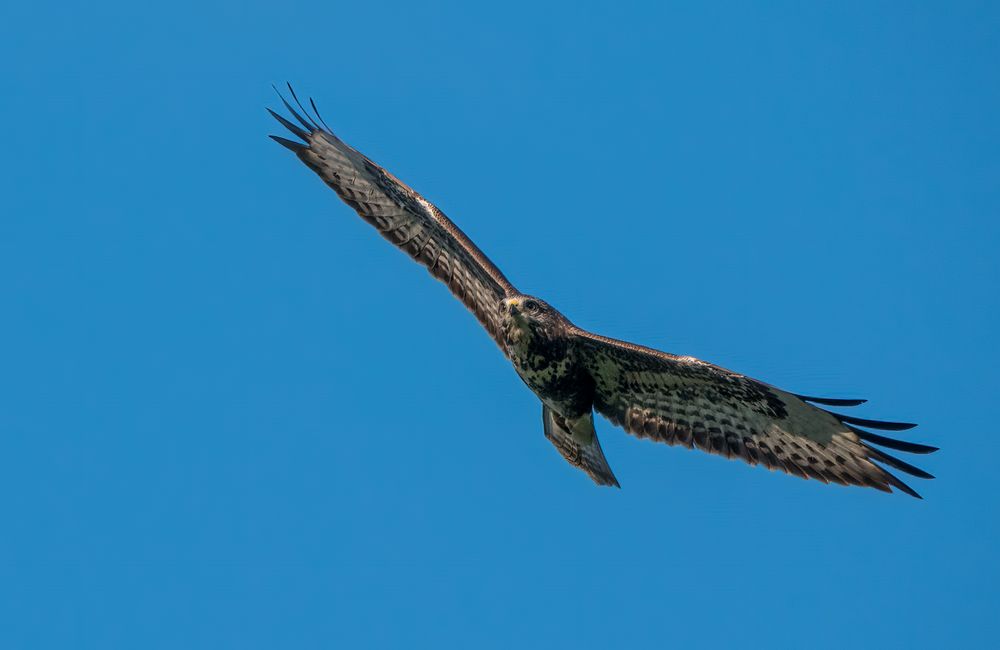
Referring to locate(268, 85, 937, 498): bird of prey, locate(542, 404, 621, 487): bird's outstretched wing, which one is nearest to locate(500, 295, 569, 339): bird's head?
locate(268, 85, 937, 498): bird of prey

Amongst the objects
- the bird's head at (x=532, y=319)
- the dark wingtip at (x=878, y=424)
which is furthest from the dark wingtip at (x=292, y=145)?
the dark wingtip at (x=878, y=424)

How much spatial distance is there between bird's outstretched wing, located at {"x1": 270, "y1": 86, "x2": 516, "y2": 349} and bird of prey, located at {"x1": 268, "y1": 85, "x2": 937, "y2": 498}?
1 centimetres

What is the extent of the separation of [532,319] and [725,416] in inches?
73.1

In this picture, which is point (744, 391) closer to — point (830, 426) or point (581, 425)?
point (830, 426)

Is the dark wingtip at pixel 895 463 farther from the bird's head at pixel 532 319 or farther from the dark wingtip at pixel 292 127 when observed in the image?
the dark wingtip at pixel 292 127

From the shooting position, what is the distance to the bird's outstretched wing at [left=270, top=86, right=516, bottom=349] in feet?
38.5

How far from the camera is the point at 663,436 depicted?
11078 mm

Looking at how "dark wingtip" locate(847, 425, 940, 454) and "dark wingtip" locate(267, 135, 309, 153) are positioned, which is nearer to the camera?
"dark wingtip" locate(847, 425, 940, 454)

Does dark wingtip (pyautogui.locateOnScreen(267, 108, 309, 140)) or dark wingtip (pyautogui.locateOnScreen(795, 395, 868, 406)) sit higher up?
dark wingtip (pyautogui.locateOnScreen(267, 108, 309, 140))

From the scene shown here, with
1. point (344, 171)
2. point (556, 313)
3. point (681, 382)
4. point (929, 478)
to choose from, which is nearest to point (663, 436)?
point (681, 382)

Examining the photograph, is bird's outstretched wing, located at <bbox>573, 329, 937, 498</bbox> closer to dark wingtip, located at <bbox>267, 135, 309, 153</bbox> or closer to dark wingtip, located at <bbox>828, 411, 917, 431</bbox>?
dark wingtip, located at <bbox>828, 411, 917, 431</bbox>

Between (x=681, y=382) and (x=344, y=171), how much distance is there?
3867 millimetres

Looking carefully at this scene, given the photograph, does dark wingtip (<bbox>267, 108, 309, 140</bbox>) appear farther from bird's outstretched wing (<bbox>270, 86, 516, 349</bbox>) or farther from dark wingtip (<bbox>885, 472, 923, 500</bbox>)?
dark wingtip (<bbox>885, 472, 923, 500</bbox>)

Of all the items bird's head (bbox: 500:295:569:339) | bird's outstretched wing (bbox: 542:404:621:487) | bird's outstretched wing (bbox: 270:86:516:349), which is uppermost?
bird's outstretched wing (bbox: 270:86:516:349)
